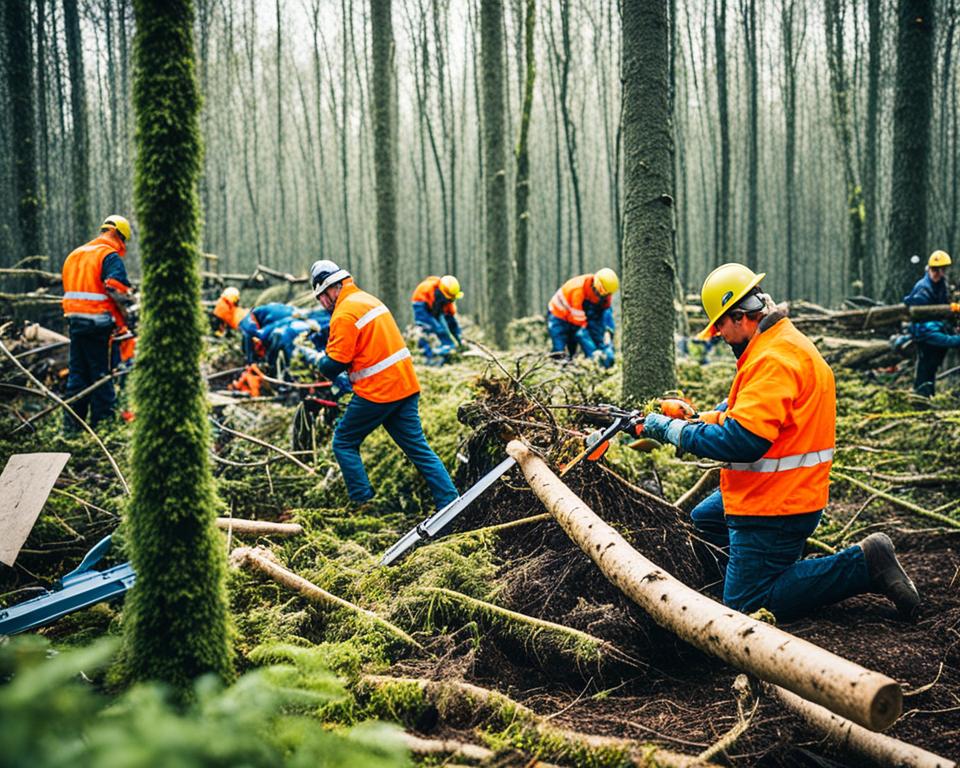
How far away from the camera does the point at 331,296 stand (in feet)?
16.1

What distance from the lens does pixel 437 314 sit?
997 centimetres

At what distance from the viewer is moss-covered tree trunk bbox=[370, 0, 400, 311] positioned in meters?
9.16

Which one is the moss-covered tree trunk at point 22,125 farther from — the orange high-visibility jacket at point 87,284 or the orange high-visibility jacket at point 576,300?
the orange high-visibility jacket at point 576,300

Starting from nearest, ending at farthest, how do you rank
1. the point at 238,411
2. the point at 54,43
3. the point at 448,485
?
the point at 448,485 → the point at 238,411 → the point at 54,43

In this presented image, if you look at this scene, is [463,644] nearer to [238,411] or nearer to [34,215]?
[238,411]

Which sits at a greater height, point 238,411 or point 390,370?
point 390,370

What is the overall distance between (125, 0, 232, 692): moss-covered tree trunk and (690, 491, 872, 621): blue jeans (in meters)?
2.36

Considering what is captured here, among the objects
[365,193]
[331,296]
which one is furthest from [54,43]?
[331,296]

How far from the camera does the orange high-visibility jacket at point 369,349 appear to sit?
15.2ft

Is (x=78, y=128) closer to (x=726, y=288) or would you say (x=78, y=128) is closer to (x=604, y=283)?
(x=604, y=283)

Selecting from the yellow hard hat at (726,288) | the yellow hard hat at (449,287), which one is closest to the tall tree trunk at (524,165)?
the yellow hard hat at (449,287)

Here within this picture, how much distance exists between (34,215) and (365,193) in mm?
16010

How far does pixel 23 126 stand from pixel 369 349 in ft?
27.4

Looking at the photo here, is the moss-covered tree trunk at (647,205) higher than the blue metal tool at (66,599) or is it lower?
higher
